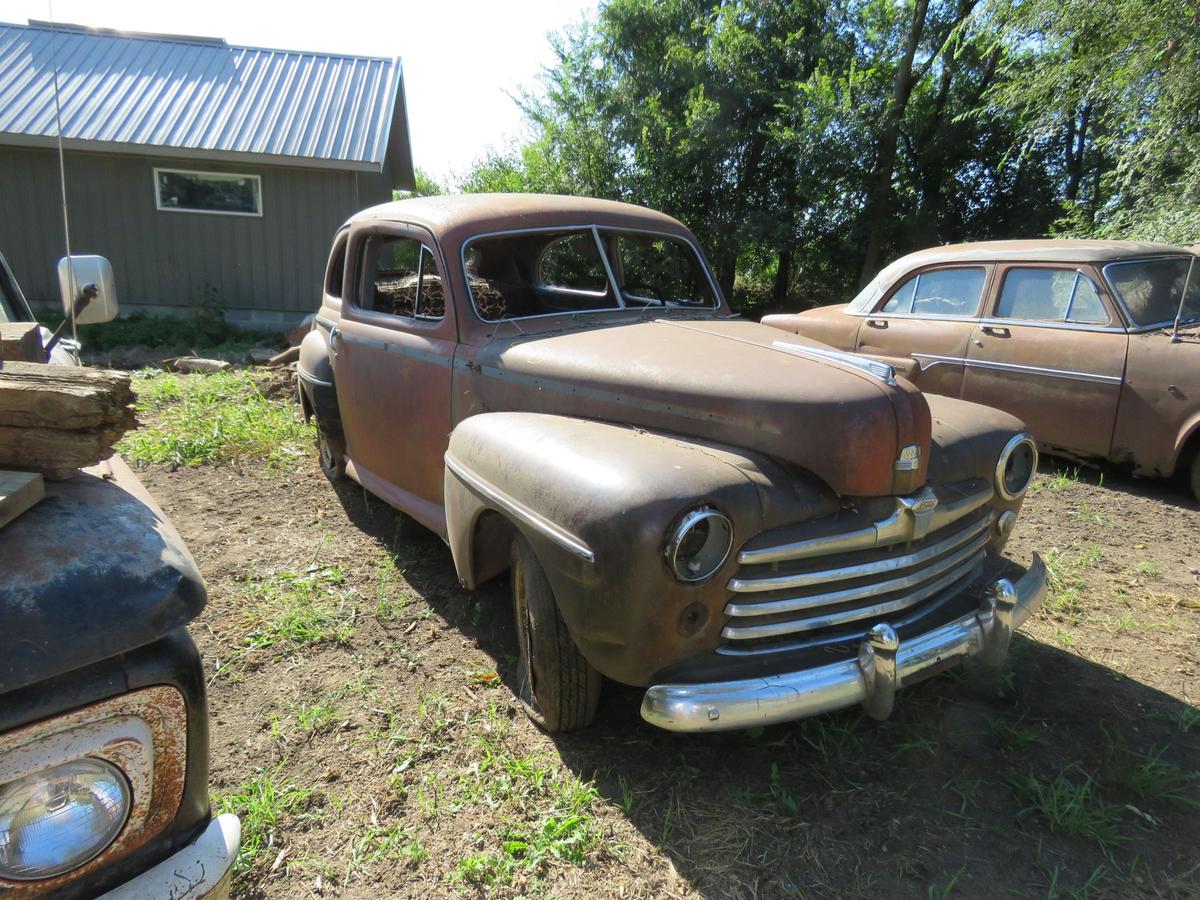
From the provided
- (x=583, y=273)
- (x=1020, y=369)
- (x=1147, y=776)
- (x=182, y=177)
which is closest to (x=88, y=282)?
(x=583, y=273)

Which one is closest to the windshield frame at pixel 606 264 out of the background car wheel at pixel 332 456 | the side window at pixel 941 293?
the background car wheel at pixel 332 456

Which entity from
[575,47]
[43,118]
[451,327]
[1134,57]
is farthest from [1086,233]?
[43,118]

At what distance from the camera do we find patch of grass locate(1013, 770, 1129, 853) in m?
2.27

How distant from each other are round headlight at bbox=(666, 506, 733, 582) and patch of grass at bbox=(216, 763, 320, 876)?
4.50 ft

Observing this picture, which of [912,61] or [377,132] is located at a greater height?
[912,61]

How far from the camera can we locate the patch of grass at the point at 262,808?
220 cm

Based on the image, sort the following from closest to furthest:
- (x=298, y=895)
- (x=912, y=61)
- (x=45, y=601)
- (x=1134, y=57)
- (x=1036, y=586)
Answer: (x=45, y=601) < (x=298, y=895) < (x=1036, y=586) < (x=1134, y=57) < (x=912, y=61)

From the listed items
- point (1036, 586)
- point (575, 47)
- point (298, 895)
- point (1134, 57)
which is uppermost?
point (575, 47)

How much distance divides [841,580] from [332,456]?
3468mm

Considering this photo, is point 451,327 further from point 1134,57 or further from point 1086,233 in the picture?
point 1086,233

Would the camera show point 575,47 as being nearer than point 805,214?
No

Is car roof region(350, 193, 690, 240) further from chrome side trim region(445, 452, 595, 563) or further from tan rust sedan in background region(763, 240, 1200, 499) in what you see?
tan rust sedan in background region(763, 240, 1200, 499)

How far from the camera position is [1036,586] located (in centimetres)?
270

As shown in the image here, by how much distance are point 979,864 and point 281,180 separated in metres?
12.0
